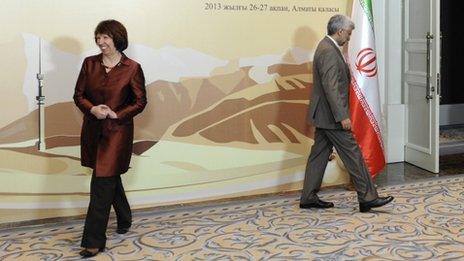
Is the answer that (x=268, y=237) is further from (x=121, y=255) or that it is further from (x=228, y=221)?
(x=121, y=255)

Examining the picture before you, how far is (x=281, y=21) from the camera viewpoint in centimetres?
492

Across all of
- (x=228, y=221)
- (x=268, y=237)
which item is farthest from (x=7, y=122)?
(x=268, y=237)

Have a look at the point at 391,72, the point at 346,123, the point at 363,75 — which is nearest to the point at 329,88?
the point at 346,123

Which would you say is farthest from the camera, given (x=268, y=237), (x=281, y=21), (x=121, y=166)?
(x=281, y=21)

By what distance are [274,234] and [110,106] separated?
1.43 meters

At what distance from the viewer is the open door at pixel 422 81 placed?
5.71 meters

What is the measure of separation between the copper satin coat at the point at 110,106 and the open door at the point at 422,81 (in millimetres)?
3263

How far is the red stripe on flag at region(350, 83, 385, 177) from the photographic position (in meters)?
5.01

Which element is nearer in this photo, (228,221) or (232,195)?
(228,221)

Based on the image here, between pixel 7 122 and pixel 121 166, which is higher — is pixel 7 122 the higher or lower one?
the higher one

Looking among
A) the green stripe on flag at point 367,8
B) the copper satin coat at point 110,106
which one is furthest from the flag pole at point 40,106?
the green stripe on flag at point 367,8

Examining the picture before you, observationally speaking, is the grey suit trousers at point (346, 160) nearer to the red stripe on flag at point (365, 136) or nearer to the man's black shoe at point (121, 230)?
the red stripe on flag at point (365, 136)

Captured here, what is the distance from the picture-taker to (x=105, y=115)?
3.58 metres

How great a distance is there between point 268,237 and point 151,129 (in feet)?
4.33
